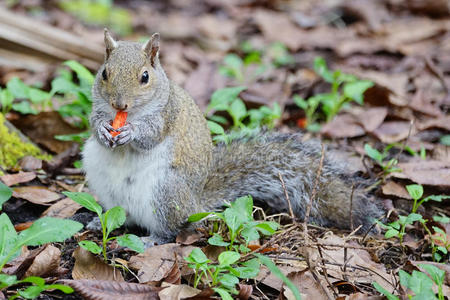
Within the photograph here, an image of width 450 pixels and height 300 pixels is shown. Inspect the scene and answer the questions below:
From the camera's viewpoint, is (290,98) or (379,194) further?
(290,98)

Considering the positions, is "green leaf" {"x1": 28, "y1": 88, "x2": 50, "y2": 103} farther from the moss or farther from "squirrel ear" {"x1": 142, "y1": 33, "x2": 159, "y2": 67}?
"squirrel ear" {"x1": 142, "y1": 33, "x2": 159, "y2": 67}

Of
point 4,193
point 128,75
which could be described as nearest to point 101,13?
point 128,75

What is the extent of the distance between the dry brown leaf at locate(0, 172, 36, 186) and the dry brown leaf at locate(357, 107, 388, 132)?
236 centimetres

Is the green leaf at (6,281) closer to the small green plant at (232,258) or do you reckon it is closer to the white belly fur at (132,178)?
the small green plant at (232,258)

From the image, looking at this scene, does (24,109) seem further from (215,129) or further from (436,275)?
(436,275)

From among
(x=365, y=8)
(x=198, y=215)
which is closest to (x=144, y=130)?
(x=198, y=215)

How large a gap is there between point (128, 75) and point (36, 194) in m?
0.92

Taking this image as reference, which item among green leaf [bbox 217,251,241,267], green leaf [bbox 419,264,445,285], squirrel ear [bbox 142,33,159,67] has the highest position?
squirrel ear [bbox 142,33,159,67]

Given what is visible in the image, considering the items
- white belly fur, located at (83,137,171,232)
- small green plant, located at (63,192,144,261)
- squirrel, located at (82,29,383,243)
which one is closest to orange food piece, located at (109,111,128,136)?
squirrel, located at (82,29,383,243)

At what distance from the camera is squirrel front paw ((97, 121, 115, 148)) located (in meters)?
2.68

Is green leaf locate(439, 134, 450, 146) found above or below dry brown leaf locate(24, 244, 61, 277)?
below

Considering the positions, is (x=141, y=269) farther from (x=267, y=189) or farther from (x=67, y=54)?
(x=67, y=54)

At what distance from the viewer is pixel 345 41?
237 inches

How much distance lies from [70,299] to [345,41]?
474 cm
